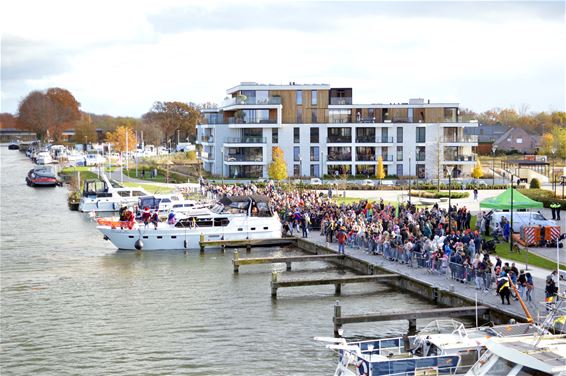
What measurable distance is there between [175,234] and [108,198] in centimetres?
2553

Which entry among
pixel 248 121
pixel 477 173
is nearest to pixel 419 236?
pixel 477 173

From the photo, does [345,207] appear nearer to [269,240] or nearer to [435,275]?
[269,240]

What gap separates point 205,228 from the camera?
172ft

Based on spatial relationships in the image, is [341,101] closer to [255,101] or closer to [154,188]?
[255,101]

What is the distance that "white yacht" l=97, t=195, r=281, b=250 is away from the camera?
5203 cm

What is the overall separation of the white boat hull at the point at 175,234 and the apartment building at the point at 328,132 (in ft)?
137

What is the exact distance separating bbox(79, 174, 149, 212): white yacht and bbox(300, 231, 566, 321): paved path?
33.5 metres

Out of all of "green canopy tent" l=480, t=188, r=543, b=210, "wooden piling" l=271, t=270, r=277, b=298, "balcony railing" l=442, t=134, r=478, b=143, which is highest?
"balcony railing" l=442, t=134, r=478, b=143

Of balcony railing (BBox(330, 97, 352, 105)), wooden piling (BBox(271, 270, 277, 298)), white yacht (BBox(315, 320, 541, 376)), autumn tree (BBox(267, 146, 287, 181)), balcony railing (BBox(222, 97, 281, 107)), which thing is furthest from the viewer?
balcony railing (BBox(330, 97, 352, 105))

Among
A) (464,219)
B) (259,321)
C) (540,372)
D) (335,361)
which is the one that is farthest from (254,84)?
(540,372)

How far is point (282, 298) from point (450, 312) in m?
9.87

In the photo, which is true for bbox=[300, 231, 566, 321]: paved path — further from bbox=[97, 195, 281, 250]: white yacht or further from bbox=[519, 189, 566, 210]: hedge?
bbox=[519, 189, 566, 210]: hedge

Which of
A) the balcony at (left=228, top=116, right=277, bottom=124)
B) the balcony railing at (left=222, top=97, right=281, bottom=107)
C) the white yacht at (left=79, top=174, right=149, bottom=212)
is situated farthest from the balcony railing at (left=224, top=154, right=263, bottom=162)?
the white yacht at (left=79, top=174, right=149, bottom=212)

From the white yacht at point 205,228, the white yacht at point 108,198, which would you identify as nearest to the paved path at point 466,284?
the white yacht at point 205,228
